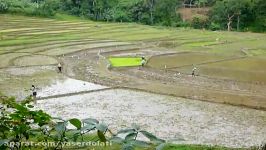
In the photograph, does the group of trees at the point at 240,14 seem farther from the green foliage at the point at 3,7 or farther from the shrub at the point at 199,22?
the green foliage at the point at 3,7

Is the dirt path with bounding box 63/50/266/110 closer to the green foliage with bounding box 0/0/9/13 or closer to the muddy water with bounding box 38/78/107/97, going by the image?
the muddy water with bounding box 38/78/107/97

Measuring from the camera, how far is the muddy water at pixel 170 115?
42.2 feet

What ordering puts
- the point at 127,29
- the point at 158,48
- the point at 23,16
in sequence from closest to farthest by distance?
the point at 158,48, the point at 127,29, the point at 23,16

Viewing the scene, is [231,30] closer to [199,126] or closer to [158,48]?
[158,48]

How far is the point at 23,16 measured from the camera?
53.0 m

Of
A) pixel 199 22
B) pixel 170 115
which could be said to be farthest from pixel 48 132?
pixel 199 22

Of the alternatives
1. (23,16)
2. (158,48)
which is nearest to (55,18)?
(23,16)

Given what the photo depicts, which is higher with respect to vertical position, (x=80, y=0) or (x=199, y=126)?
(x=80, y=0)

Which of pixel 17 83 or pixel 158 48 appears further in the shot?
pixel 158 48

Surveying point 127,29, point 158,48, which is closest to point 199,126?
point 158,48

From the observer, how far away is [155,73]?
79.7ft

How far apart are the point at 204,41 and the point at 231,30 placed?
48.8 ft

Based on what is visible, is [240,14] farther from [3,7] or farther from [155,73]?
[155,73]

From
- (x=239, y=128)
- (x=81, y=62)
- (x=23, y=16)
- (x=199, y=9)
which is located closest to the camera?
(x=239, y=128)
